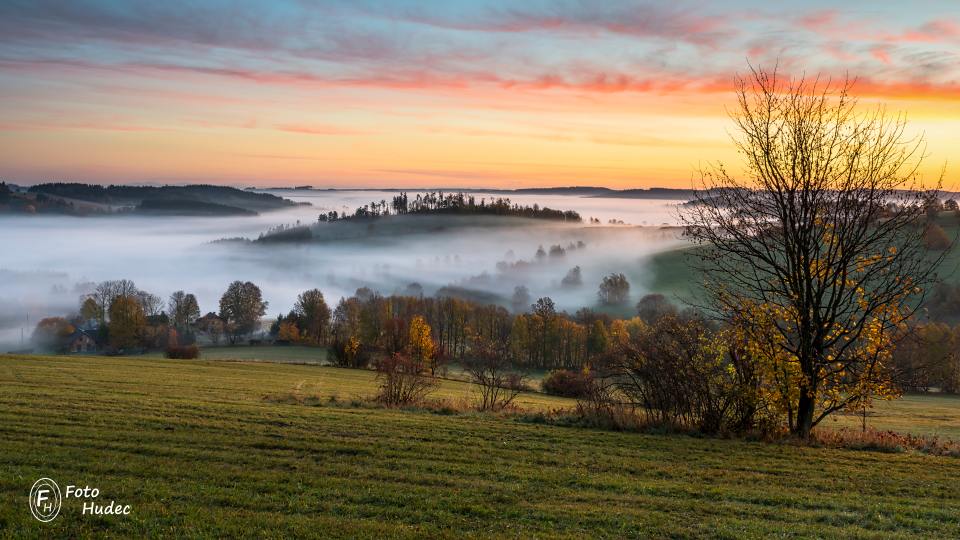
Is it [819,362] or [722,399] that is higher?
[819,362]

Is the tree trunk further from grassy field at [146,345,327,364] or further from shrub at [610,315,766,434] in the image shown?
grassy field at [146,345,327,364]

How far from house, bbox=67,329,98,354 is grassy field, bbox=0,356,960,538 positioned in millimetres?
101159

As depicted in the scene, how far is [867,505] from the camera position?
10938mm

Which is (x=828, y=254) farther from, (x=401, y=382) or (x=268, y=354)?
(x=268, y=354)

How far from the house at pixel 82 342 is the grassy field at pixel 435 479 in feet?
332

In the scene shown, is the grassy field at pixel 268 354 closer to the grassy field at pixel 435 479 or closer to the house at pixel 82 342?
the house at pixel 82 342

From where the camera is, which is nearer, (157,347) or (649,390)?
(649,390)

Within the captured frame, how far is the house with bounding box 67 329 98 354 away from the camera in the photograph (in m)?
105

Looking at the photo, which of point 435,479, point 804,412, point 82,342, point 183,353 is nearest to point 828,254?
point 804,412

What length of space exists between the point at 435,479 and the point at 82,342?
119 m

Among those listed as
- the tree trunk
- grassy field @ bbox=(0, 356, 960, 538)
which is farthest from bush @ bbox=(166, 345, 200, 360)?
the tree trunk

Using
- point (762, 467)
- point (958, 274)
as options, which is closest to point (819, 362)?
point (762, 467)

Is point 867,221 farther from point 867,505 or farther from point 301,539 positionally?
point 301,539

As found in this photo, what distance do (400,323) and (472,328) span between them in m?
30.2
